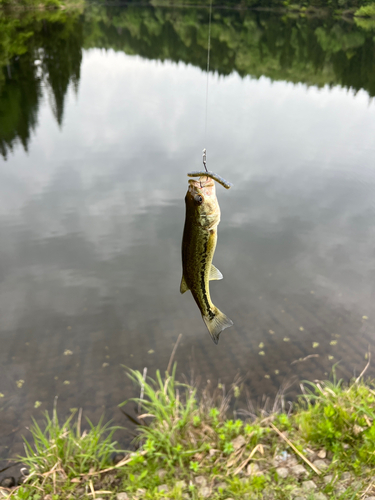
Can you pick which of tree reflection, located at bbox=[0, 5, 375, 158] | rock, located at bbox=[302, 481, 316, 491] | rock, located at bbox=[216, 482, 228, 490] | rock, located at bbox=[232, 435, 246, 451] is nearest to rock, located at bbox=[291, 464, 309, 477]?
rock, located at bbox=[302, 481, 316, 491]

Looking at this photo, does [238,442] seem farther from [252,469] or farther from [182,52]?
[182,52]

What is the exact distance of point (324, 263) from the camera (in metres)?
9.63

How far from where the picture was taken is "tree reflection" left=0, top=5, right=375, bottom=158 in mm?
26094

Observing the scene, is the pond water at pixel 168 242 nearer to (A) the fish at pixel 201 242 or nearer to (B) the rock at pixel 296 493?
(B) the rock at pixel 296 493

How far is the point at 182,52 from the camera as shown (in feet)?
166

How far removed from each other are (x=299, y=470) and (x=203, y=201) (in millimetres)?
3503

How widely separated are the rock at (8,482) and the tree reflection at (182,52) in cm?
1536

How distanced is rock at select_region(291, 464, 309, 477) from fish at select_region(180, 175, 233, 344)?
2396 mm

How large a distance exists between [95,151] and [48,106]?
30.6ft

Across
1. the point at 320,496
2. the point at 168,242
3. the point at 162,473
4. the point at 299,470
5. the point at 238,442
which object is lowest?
the point at 162,473

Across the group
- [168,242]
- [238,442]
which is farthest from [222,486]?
[168,242]

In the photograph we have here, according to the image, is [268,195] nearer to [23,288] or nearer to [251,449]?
[23,288]

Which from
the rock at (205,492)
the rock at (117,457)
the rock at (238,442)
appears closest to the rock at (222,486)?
the rock at (205,492)

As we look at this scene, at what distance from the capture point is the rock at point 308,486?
3.79m
